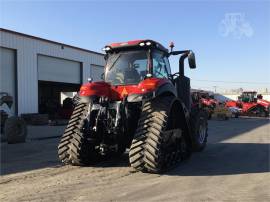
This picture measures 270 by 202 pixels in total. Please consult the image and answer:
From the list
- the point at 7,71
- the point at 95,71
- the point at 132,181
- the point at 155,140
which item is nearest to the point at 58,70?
the point at 95,71

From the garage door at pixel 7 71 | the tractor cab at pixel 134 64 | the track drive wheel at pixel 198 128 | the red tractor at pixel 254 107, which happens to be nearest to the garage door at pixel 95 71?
the garage door at pixel 7 71

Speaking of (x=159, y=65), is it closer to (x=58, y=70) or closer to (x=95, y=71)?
(x=58, y=70)

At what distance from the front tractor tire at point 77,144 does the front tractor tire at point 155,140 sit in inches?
46.2

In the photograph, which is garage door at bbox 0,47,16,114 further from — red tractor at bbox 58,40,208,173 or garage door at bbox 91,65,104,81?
red tractor at bbox 58,40,208,173

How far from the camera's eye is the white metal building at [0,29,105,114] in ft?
69.3

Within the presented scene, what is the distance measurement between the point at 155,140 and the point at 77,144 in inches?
63.3

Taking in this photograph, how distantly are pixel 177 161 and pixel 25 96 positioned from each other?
15177 mm

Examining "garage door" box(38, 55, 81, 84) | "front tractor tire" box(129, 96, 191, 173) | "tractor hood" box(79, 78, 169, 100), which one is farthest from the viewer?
"garage door" box(38, 55, 81, 84)

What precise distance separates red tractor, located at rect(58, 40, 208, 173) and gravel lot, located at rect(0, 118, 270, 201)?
32 centimetres

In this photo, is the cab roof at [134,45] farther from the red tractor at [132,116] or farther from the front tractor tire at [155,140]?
the front tractor tire at [155,140]

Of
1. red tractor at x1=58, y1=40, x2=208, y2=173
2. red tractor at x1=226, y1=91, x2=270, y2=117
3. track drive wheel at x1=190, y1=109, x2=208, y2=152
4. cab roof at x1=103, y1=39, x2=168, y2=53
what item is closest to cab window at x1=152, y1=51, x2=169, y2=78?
red tractor at x1=58, y1=40, x2=208, y2=173

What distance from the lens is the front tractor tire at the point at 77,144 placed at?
25.5 ft

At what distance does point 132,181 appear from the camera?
21.8 feet

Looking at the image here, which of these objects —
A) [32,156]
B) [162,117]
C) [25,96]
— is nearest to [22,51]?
[25,96]
